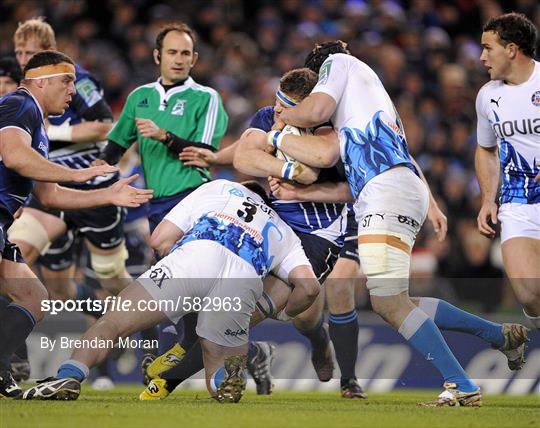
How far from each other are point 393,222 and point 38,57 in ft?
8.90

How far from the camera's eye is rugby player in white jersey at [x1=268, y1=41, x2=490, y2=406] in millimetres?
6797

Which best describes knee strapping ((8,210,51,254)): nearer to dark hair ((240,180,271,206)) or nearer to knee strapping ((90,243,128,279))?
knee strapping ((90,243,128,279))

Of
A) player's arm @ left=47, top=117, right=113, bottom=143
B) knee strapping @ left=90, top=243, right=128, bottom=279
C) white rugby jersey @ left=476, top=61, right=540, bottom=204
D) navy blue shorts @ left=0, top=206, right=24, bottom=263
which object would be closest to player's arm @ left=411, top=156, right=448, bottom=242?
white rugby jersey @ left=476, top=61, right=540, bottom=204

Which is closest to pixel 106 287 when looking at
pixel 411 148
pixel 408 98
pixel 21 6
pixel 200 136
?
pixel 200 136

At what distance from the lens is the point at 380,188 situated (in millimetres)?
6891

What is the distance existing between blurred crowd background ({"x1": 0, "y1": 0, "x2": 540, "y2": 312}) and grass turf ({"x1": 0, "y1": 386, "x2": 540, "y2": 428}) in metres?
6.68

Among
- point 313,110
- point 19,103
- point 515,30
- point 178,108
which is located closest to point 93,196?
point 19,103

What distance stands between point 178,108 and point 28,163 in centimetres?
233

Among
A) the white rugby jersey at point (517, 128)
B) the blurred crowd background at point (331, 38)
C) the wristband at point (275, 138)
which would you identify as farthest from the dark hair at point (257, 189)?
the blurred crowd background at point (331, 38)

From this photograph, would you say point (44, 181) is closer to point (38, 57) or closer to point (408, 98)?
point (38, 57)

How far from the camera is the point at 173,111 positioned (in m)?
9.09

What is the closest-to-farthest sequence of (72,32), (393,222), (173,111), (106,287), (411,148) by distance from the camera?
(393,222), (173,111), (106,287), (411,148), (72,32)

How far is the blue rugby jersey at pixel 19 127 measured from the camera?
7074mm

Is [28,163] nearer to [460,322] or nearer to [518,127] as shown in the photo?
[460,322]
